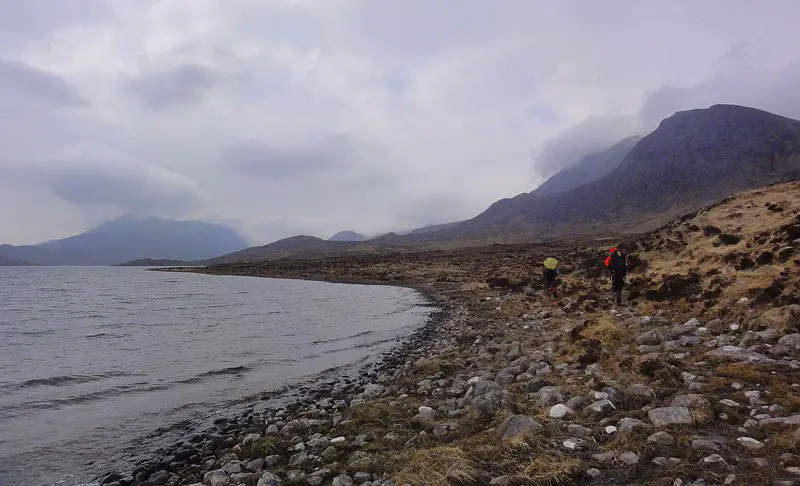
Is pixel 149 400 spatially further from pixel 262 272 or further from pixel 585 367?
pixel 262 272

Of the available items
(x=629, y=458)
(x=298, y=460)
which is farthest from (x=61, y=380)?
(x=629, y=458)

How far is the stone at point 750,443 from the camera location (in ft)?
17.5

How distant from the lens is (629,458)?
5.58 m

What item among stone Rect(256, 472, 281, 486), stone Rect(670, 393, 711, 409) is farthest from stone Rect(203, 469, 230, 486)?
stone Rect(670, 393, 711, 409)

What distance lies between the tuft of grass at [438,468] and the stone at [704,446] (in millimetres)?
2579

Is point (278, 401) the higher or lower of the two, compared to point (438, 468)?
lower

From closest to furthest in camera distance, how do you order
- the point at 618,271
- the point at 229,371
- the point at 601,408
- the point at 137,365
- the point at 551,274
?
the point at 601,408 → the point at 229,371 → the point at 137,365 → the point at 618,271 → the point at 551,274

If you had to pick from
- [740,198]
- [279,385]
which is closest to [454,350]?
[279,385]

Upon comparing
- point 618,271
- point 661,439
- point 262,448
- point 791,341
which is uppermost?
point 618,271

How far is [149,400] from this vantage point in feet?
43.6

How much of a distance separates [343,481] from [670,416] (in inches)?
180

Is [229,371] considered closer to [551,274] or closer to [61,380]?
[61,380]

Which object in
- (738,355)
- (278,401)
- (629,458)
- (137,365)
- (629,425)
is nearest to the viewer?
(629,458)

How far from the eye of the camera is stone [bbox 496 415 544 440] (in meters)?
6.67
